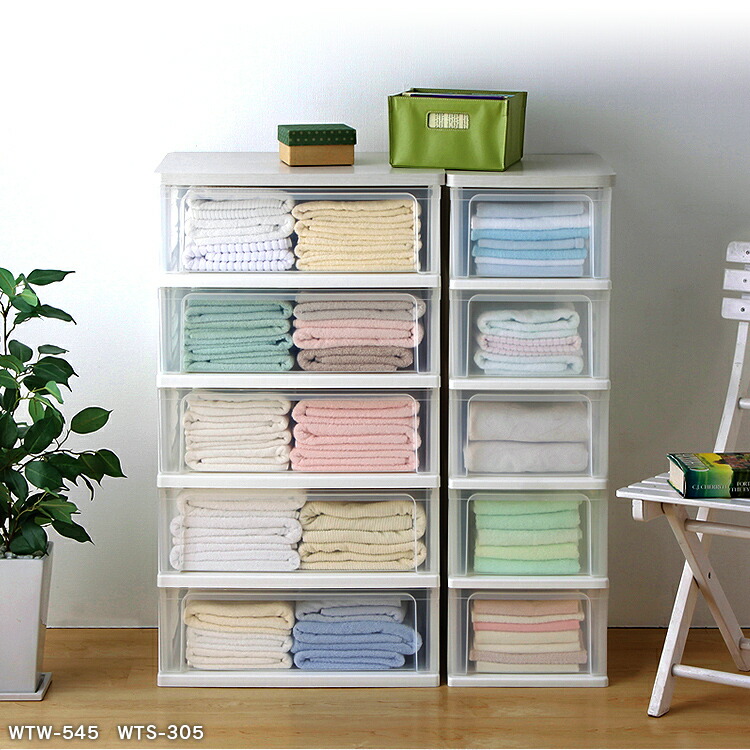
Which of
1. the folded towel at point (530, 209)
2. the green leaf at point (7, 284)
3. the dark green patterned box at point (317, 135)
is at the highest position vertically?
the dark green patterned box at point (317, 135)

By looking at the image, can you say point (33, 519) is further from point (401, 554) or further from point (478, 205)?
point (478, 205)

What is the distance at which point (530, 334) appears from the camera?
7.85 feet

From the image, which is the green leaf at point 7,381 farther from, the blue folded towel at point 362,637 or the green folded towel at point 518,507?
the green folded towel at point 518,507

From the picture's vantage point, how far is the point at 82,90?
266 cm

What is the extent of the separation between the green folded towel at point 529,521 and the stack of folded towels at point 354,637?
0.28 meters

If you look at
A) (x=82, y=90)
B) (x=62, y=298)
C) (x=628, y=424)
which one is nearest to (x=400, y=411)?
(x=628, y=424)

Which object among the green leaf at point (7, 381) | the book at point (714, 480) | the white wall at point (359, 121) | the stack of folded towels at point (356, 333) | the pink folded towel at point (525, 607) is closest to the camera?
the book at point (714, 480)

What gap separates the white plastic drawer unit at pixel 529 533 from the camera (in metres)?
2.46

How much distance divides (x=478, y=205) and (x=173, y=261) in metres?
0.67

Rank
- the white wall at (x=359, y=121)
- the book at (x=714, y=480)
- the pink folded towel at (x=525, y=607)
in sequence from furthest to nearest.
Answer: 1. the white wall at (x=359, y=121)
2. the pink folded towel at (x=525, y=607)
3. the book at (x=714, y=480)

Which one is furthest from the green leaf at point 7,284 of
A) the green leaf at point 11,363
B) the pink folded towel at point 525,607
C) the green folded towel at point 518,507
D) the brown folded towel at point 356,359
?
A: the pink folded towel at point 525,607

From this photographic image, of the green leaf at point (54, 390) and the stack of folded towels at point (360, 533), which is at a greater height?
the green leaf at point (54, 390)

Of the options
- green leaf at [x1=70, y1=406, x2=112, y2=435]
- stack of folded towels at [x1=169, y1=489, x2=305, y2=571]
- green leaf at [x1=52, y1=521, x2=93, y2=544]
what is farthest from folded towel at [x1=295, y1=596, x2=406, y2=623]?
green leaf at [x1=70, y1=406, x2=112, y2=435]

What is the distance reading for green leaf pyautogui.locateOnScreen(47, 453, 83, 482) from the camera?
94.7 inches
